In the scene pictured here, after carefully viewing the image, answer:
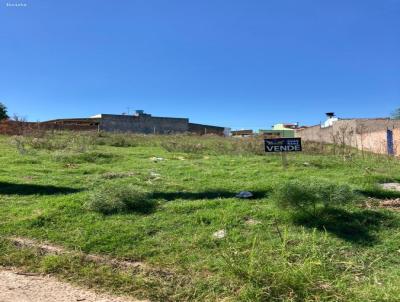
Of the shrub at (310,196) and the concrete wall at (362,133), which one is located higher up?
the concrete wall at (362,133)

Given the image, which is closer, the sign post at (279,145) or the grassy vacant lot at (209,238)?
the grassy vacant lot at (209,238)

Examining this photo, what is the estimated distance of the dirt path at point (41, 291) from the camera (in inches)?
159

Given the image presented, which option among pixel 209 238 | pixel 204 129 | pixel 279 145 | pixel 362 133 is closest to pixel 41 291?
pixel 209 238

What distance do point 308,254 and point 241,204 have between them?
232 cm

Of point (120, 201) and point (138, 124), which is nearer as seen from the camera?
point (120, 201)

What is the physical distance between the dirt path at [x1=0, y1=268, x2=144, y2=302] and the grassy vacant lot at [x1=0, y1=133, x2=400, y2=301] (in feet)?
0.53

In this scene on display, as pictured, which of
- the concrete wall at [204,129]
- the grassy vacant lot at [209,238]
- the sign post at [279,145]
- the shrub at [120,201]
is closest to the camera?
the grassy vacant lot at [209,238]

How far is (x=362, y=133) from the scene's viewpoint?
24953mm

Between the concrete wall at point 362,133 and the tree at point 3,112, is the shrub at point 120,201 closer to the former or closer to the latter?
the concrete wall at point 362,133

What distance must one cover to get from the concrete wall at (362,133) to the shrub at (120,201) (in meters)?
8.33

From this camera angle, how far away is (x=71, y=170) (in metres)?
10.7

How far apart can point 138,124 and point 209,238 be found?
41702 mm

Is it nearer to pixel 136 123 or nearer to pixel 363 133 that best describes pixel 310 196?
pixel 363 133

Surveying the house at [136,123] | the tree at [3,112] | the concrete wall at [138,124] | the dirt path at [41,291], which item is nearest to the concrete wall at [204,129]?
the house at [136,123]
